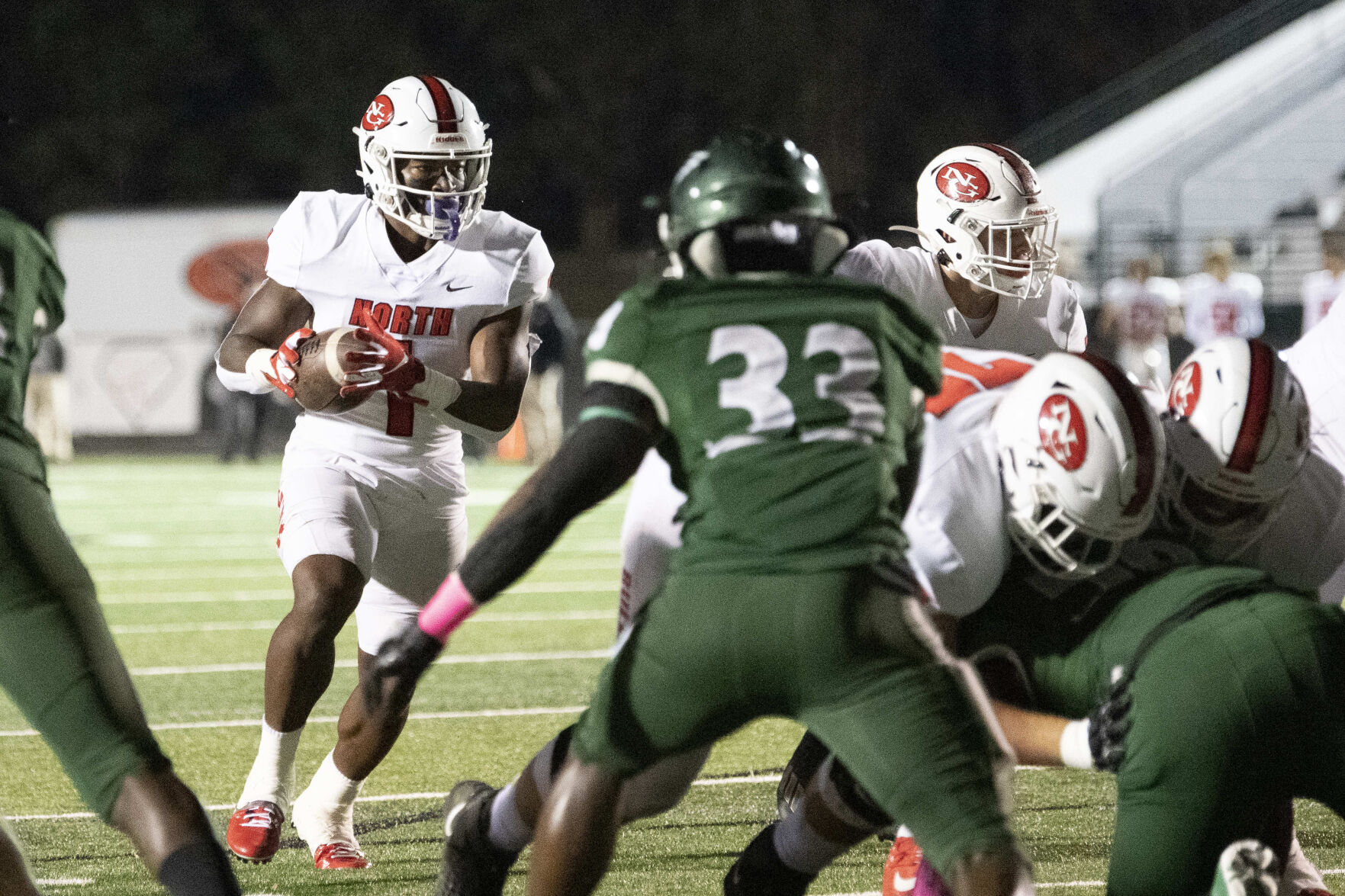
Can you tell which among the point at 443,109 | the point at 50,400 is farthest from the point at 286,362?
the point at 50,400

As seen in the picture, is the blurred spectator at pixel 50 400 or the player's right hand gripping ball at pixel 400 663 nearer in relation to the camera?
the player's right hand gripping ball at pixel 400 663

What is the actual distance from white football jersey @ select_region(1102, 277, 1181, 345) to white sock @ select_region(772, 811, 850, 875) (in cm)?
1218

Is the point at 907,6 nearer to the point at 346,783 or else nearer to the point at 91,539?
the point at 91,539

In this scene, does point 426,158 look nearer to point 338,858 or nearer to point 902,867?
point 338,858

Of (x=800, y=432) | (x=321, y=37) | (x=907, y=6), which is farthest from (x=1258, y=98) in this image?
(x=800, y=432)

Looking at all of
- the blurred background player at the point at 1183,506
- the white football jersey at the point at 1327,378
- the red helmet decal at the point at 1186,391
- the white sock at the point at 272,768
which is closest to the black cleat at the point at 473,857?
the blurred background player at the point at 1183,506

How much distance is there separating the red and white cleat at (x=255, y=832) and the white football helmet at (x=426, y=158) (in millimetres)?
1341

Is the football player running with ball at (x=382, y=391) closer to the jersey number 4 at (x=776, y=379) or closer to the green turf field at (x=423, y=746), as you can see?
the green turf field at (x=423, y=746)

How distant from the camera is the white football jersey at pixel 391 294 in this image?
14.4 ft

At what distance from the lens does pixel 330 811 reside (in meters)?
4.26

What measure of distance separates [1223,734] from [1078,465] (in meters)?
0.48

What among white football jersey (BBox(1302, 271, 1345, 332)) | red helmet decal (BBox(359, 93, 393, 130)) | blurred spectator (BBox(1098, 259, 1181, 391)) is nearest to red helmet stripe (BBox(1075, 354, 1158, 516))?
red helmet decal (BBox(359, 93, 393, 130))

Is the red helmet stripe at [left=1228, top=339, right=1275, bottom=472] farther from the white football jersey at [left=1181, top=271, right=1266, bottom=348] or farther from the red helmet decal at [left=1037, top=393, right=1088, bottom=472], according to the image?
the white football jersey at [left=1181, top=271, right=1266, bottom=348]

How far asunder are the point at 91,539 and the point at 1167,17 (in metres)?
24.0
